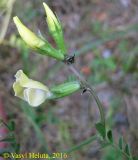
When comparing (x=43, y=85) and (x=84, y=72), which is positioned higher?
Result: (x=84, y=72)

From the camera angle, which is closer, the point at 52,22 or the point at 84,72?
the point at 52,22

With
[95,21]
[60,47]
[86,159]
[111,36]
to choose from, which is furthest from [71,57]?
[95,21]

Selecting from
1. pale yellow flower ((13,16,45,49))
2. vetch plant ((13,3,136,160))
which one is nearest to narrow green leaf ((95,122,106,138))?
vetch plant ((13,3,136,160))

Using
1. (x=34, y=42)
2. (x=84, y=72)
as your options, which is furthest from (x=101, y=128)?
(x=84, y=72)

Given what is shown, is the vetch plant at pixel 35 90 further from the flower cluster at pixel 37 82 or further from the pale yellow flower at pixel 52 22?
the pale yellow flower at pixel 52 22

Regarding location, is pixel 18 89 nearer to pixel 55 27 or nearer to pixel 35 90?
pixel 35 90

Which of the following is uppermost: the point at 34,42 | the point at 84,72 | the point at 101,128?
the point at 84,72
